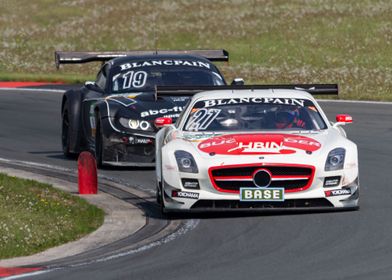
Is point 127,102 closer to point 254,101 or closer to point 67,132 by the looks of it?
point 67,132

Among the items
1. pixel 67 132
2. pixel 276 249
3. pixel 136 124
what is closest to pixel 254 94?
pixel 136 124

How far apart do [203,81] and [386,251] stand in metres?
7.57

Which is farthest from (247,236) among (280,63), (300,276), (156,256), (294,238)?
(280,63)

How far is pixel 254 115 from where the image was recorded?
42.8 feet

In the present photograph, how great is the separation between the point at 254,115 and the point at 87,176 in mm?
2000

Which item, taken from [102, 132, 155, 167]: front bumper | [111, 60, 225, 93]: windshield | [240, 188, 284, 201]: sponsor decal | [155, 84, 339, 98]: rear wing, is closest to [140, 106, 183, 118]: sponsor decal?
[102, 132, 155, 167]: front bumper

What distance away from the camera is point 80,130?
698 inches

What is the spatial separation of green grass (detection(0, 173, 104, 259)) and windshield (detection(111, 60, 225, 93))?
3012 millimetres

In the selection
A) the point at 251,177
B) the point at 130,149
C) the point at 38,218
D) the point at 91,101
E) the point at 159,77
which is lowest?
the point at 38,218

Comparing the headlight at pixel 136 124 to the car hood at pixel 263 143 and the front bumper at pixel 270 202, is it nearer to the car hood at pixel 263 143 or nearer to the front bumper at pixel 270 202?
the car hood at pixel 263 143

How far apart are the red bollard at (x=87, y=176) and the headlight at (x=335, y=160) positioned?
9.72 ft

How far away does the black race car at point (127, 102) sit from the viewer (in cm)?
1595

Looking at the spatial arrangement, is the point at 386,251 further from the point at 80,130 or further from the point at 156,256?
the point at 80,130

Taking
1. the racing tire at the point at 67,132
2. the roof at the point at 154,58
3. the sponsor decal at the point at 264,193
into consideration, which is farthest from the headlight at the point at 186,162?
the racing tire at the point at 67,132
